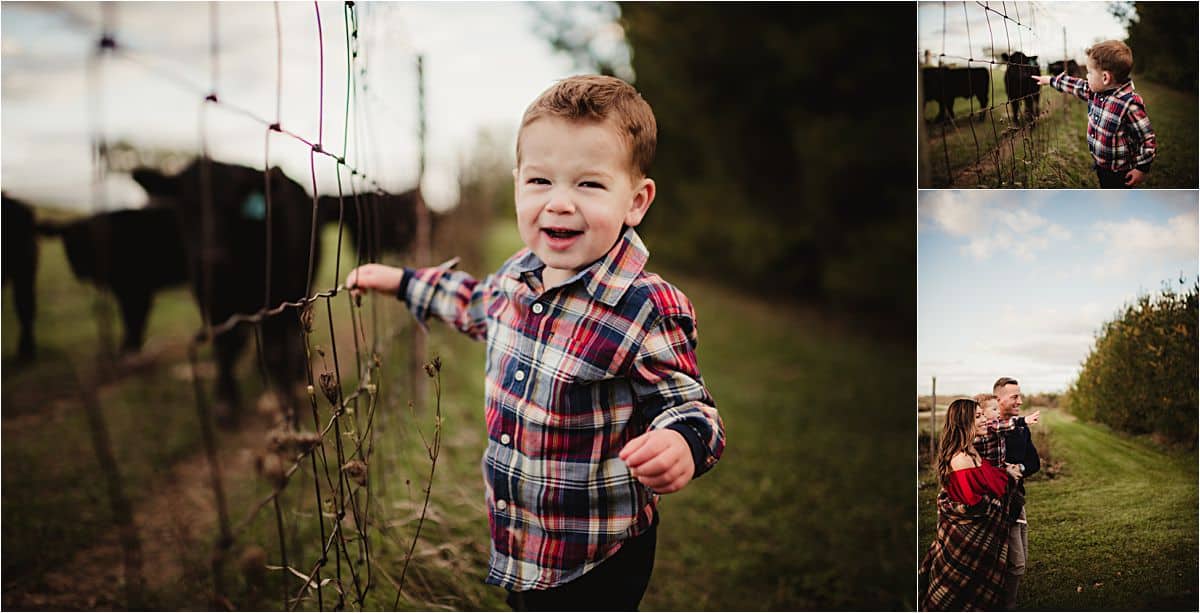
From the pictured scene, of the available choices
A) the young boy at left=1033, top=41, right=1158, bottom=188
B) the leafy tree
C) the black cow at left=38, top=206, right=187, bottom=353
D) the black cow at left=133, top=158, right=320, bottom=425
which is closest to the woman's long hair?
the young boy at left=1033, top=41, right=1158, bottom=188

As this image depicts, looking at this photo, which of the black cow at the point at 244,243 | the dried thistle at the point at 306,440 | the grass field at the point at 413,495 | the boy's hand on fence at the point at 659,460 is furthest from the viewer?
the black cow at the point at 244,243

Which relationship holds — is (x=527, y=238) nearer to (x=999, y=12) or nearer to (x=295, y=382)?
(x=999, y=12)

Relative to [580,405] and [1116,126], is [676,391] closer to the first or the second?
[580,405]

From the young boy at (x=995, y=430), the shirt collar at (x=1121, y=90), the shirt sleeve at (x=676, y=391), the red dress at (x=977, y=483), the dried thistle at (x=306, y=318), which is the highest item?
the shirt collar at (x=1121, y=90)

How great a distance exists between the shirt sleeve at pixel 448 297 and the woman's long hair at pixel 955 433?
121cm

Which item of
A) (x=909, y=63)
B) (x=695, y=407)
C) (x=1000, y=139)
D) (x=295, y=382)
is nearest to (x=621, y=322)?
(x=695, y=407)

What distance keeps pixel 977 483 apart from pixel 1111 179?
864 millimetres

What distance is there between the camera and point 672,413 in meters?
1.62

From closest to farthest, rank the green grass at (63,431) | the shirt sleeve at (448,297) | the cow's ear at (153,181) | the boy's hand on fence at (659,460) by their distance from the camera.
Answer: the boy's hand on fence at (659,460)
the shirt sleeve at (448,297)
the green grass at (63,431)
the cow's ear at (153,181)

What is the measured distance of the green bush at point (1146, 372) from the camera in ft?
7.40

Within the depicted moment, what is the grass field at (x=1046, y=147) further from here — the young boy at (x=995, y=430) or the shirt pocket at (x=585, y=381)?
the shirt pocket at (x=585, y=381)

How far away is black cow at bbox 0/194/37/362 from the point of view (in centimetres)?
260

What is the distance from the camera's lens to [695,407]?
1629mm

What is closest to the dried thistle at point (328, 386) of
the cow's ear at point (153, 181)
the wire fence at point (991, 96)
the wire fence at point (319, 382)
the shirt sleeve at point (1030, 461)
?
the wire fence at point (319, 382)
